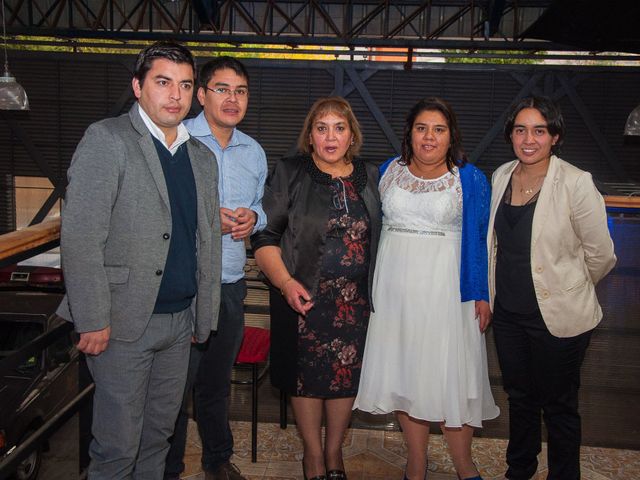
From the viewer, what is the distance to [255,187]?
94.0 inches

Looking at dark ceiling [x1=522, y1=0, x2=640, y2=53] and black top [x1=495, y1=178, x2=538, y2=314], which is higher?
dark ceiling [x1=522, y1=0, x2=640, y2=53]

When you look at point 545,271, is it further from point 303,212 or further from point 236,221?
point 236,221

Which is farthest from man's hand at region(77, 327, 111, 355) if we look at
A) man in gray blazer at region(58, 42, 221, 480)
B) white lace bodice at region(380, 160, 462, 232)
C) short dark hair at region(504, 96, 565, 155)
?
short dark hair at region(504, 96, 565, 155)

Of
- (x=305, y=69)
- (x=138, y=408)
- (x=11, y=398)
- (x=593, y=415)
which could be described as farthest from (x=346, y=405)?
(x=305, y=69)

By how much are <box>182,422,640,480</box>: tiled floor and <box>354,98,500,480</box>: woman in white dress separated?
1.65ft

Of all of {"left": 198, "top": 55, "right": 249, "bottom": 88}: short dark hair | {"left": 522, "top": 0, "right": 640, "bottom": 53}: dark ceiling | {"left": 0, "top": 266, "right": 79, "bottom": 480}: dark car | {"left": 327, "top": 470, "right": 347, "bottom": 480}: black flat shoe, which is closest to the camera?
{"left": 198, "top": 55, "right": 249, "bottom": 88}: short dark hair

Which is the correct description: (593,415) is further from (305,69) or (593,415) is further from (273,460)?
(305,69)

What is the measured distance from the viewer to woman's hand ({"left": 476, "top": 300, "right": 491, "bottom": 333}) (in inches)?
92.9

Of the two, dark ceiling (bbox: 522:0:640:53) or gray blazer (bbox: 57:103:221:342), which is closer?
gray blazer (bbox: 57:103:221:342)

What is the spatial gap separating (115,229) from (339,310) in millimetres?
947

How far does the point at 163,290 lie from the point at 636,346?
241cm

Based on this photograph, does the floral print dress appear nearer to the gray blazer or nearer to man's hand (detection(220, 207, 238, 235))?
man's hand (detection(220, 207, 238, 235))

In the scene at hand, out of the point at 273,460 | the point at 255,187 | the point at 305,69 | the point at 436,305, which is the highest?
the point at 305,69

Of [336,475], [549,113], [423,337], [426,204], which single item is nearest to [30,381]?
[336,475]
